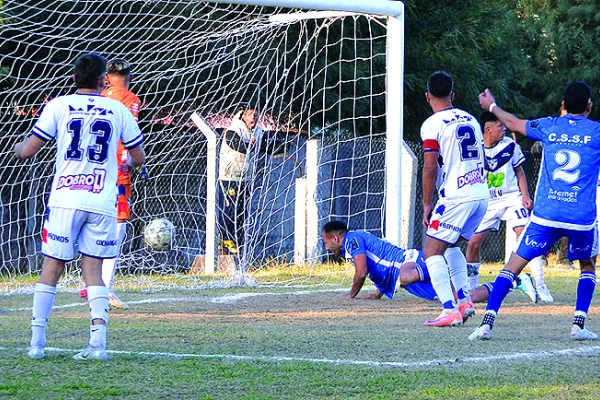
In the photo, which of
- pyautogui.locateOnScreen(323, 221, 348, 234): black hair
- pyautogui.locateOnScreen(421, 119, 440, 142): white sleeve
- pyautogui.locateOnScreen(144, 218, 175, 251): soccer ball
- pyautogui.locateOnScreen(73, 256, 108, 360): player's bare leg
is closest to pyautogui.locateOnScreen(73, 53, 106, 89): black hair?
pyautogui.locateOnScreen(73, 256, 108, 360): player's bare leg

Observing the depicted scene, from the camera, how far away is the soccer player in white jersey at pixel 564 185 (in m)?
7.36

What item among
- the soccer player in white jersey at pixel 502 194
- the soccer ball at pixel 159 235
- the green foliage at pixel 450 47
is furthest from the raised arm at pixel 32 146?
the green foliage at pixel 450 47

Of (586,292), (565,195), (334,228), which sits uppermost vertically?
(565,195)

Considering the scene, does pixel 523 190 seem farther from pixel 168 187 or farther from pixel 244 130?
pixel 168 187

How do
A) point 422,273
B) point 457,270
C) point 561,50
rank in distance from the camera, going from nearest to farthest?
point 457,270
point 422,273
point 561,50

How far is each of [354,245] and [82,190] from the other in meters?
4.37

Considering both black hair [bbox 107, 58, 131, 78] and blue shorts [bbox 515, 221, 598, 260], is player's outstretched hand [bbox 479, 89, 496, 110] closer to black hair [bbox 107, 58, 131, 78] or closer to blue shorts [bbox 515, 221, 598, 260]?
blue shorts [bbox 515, 221, 598, 260]

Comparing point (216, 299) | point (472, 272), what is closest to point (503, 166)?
point (472, 272)

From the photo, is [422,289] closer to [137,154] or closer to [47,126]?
[137,154]

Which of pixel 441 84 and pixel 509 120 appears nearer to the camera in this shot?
pixel 509 120

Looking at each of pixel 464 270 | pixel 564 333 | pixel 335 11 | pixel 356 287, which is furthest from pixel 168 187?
pixel 564 333

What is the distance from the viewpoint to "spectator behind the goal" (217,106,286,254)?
13711 millimetres

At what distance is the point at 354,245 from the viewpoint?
10078 millimetres

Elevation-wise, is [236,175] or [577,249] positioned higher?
[236,175]
